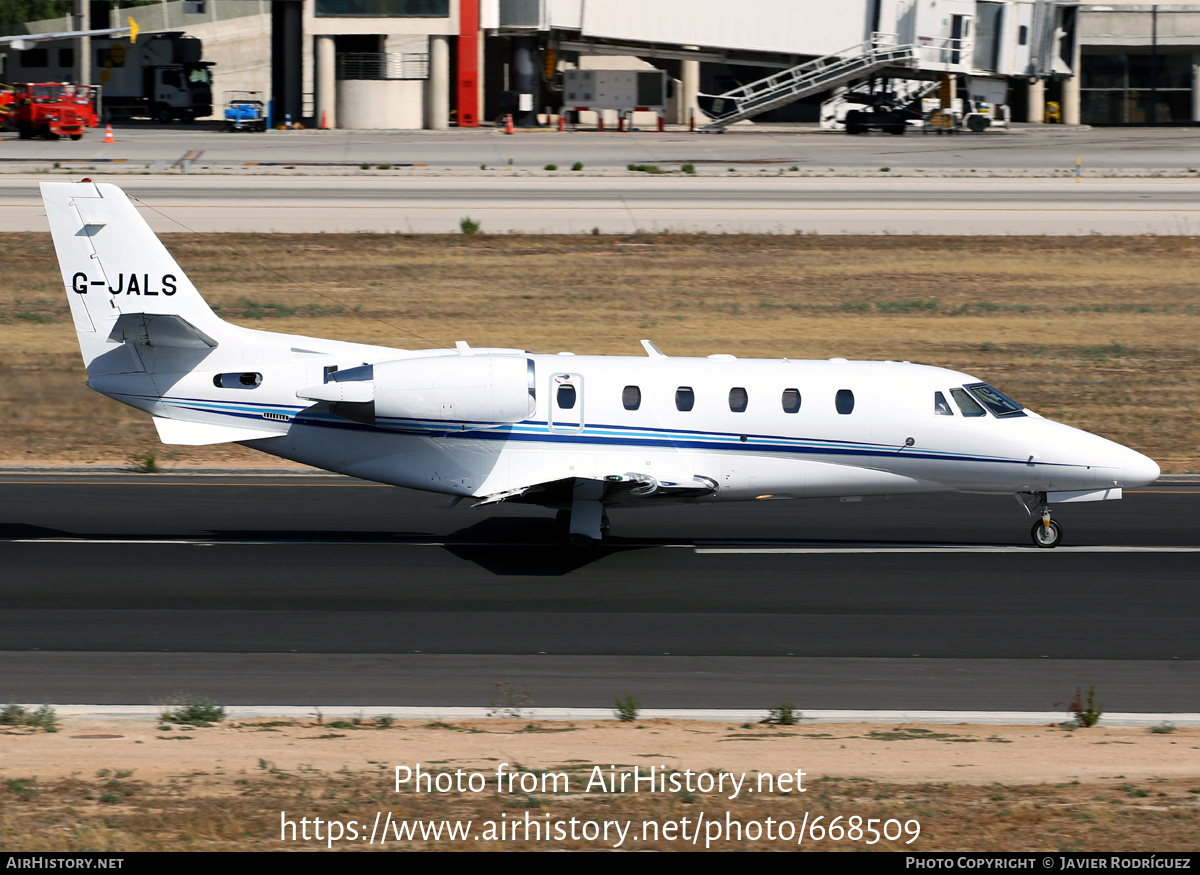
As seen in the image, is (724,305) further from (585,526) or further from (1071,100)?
(1071,100)

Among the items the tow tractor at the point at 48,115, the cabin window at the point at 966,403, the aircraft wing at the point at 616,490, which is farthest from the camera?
the tow tractor at the point at 48,115

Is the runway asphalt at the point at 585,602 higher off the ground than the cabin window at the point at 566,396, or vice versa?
the cabin window at the point at 566,396

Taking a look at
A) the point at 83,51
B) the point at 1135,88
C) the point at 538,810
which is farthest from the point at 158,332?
the point at 1135,88

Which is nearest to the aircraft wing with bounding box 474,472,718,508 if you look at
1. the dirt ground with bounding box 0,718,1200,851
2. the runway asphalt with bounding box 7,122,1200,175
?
the dirt ground with bounding box 0,718,1200,851

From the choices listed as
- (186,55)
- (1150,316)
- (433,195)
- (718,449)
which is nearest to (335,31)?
(186,55)

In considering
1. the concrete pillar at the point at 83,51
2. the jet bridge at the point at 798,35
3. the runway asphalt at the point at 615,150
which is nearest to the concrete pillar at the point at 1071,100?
the runway asphalt at the point at 615,150

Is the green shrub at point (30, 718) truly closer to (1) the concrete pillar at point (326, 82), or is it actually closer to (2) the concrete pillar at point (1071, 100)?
(1) the concrete pillar at point (326, 82)

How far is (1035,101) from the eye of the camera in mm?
90375

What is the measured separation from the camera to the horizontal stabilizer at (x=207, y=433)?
19.5m

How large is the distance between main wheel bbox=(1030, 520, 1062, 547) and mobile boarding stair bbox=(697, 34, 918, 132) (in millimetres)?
62911

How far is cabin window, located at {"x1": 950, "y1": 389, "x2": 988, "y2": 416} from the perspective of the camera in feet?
65.7

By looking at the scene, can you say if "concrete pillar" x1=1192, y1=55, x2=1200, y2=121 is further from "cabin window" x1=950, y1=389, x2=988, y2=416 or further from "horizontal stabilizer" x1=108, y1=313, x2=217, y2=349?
"horizontal stabilizer" x1=108, y1=313, x2=217, y2=349

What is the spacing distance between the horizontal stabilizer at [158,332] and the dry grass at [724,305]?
6.44 m
